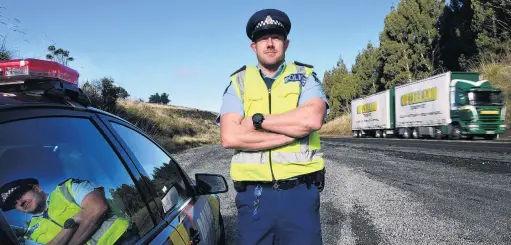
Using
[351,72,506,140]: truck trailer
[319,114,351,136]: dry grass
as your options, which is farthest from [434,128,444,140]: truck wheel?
[319,114,351,136]: dry grass

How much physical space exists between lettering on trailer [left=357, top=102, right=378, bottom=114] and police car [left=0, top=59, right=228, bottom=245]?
37.1m

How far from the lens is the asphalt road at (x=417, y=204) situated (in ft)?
16.8

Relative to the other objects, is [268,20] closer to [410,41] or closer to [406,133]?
[406,133]

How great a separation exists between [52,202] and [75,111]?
1.49 ft

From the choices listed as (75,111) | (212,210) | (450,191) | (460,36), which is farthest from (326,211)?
(460,36)

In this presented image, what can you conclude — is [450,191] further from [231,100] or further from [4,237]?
[4,237]

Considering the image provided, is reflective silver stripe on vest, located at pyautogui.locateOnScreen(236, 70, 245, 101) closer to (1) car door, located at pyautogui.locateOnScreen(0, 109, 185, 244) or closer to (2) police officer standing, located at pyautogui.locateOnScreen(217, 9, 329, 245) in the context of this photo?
(2) police officer standing, located at pyautogui.locateOnScreen(217, 9, 329, 245)

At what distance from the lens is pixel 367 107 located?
40.3m

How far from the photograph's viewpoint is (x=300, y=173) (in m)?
2.47

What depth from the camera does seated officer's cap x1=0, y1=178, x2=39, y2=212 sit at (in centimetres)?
135

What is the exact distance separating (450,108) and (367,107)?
50.3 feet

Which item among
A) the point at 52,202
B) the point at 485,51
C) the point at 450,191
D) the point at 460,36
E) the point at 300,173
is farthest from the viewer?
the point at 460,36

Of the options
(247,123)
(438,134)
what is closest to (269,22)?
(247,123)

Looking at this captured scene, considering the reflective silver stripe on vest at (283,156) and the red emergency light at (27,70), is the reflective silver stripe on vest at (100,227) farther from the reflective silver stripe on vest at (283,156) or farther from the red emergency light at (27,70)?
the reflective silver stripe on vest at (283,156)
